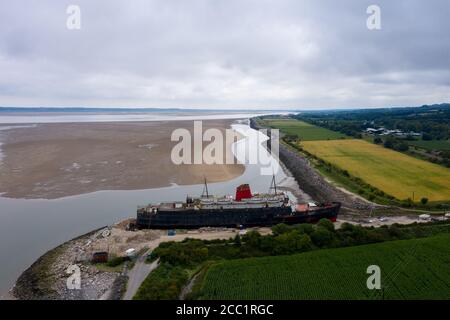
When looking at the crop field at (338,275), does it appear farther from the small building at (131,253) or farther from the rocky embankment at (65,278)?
the small building at (131,253)

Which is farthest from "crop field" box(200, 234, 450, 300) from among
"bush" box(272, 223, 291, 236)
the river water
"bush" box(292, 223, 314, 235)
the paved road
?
the river water

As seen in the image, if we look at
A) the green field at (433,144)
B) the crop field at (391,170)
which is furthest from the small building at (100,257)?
the green field at (433,144)

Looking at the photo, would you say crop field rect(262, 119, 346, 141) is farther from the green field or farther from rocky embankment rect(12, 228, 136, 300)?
rocky embankment rect(12, 228, 136, 300)

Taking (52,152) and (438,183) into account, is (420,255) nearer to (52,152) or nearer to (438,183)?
(438,183)

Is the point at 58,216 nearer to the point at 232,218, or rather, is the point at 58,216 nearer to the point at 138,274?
the point at 138,274

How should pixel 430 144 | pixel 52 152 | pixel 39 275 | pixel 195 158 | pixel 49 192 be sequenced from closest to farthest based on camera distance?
pixel 39 275 < pixel 49 192 < pixel 195 158 < pixel 52 152 < pixel 430 144

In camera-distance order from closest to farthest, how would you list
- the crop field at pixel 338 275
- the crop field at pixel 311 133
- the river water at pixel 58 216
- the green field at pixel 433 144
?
the crop field at pixel 338 275, the river water at pixel 58 216, the green field at pixel 433 144, the crop field at pixel 311 133
